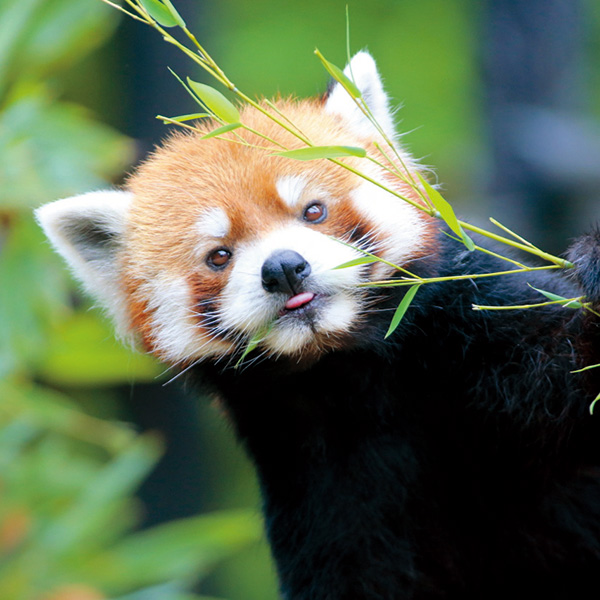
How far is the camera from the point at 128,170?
2449mm

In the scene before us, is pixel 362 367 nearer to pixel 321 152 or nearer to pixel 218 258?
pixel 218 258

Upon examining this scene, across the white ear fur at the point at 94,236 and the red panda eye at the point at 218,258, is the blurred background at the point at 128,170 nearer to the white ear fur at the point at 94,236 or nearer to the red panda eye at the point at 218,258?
the white ear fur at the point at 94,236

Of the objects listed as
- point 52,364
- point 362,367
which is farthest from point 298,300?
point 52,364

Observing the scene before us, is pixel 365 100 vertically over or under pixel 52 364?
over

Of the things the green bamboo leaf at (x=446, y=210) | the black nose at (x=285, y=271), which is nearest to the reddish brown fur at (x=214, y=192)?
the black nose at (x=285, y=271)

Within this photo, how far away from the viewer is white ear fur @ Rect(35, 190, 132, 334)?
2.16 meters

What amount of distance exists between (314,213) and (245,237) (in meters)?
0.17

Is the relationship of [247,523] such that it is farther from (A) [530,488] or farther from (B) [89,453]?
(B) [89,453]

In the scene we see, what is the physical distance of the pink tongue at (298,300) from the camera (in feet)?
5.71

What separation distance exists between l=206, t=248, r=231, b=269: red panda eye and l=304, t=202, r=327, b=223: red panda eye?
7.7 inches

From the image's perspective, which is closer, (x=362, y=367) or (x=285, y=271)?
(x=285, y=271)

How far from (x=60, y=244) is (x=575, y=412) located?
1.32 m

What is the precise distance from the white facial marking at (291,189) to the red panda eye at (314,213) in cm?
3

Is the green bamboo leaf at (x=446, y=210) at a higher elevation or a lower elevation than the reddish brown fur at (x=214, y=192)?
lower
